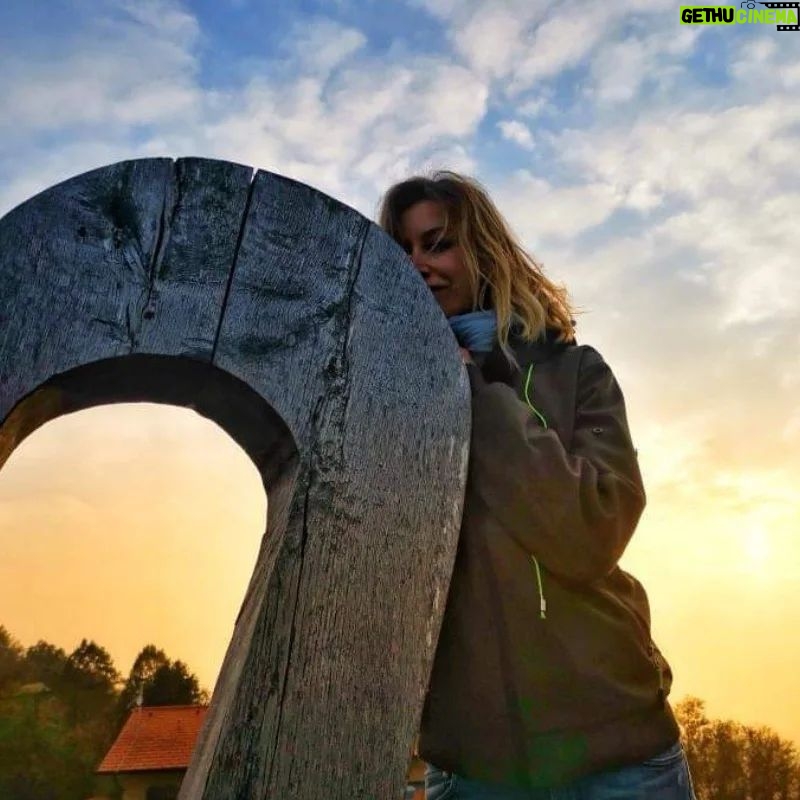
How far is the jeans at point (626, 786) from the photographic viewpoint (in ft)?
5.28

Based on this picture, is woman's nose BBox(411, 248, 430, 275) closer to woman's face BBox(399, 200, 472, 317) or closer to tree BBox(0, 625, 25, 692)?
woman's face BBox(399, 200, 472, 317)

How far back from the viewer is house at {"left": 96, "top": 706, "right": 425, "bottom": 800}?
24891 millimetres

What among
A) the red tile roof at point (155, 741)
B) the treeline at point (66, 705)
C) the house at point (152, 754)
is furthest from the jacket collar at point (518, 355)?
the treeline at point (66, 705)

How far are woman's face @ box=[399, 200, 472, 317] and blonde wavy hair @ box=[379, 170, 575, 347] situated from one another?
0.07 feet

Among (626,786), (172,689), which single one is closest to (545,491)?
(626,786)

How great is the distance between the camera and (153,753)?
25.8 meters

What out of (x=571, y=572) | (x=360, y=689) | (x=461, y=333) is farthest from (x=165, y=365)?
(x=571, y=572)

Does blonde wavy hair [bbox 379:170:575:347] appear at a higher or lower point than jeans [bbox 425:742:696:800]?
higher

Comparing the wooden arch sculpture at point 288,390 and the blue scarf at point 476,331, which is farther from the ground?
the blue scarf at point 476,331

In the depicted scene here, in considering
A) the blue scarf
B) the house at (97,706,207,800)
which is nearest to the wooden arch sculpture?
the blue scarf

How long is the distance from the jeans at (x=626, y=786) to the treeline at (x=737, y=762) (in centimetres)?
2499

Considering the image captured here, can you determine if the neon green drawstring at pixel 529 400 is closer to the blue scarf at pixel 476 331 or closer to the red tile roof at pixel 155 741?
the blue scarf at pixel 476 331

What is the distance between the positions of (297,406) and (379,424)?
14cm

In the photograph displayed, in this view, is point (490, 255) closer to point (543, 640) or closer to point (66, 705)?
point (543, 640)
